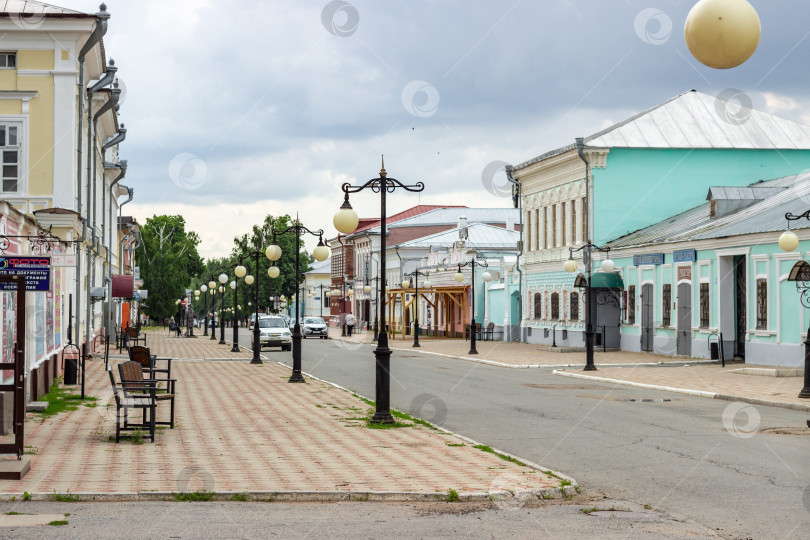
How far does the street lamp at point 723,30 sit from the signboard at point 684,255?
31.1 meters

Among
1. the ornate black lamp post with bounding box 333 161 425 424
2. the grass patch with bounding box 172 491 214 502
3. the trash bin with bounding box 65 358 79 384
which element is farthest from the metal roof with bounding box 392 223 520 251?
the grass patch with bounding box 172 491 214 502

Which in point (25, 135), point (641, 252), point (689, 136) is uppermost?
point (689, 136)

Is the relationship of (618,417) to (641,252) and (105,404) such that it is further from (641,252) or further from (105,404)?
(641,252)

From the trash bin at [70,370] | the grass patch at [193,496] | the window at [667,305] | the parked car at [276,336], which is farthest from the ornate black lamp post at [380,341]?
the parked car at [276,336]

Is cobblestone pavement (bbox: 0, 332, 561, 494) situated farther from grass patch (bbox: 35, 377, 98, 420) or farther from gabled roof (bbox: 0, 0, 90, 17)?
gabled roof (bbox: 0, 0, 90, 17)

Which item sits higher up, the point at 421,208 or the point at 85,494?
the point at 421,208

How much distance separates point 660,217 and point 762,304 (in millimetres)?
14519

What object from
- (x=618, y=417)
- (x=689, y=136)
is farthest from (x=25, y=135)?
(x=689, y=136)

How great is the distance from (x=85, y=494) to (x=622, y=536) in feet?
14.9

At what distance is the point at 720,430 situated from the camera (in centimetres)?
1529

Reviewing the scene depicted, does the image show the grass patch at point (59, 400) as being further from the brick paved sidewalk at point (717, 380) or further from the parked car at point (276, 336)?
the parked car at point (276, 336)

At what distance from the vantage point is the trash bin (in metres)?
22.0

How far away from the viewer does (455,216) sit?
3686 inches

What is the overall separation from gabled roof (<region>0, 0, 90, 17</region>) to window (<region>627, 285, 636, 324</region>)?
77.1ft
